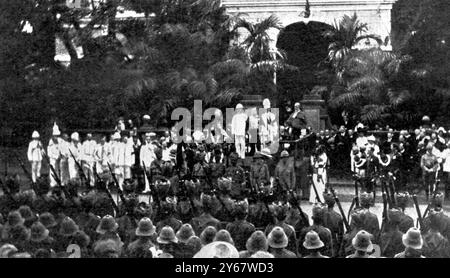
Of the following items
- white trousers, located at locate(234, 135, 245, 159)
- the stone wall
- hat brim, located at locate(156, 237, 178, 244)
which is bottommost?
hat brim, located at locate(156, 237, 178, 244)

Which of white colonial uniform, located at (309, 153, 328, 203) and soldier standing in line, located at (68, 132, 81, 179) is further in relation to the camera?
soldier standing in line, located at (68, 132, 81, 179)

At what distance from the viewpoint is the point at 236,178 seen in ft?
42.8

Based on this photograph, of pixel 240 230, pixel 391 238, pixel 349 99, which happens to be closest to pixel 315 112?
pixel 349 99

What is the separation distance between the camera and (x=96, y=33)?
65.4 feet

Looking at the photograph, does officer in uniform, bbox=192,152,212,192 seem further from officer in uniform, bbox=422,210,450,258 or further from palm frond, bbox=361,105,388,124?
palm frond, bbox=361,105,388,124

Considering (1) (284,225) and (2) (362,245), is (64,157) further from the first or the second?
(2) (362,245)

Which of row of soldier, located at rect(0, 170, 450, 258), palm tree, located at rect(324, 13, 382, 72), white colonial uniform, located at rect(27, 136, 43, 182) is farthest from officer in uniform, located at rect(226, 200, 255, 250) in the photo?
palm tree, located at rect(324, 13, 382, 72)

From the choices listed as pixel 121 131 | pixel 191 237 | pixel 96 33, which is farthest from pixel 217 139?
pixel 191 237

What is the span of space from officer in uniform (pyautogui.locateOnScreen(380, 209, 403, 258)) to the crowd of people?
0.04ft

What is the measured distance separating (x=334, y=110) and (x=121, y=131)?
5135 millimetres

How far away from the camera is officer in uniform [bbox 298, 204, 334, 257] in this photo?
8148mm

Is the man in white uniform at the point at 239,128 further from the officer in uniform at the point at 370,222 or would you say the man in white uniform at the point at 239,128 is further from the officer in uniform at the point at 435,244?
the officer in uniform at the point at 435,244

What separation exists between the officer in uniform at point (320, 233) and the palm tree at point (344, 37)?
11.6 meters
